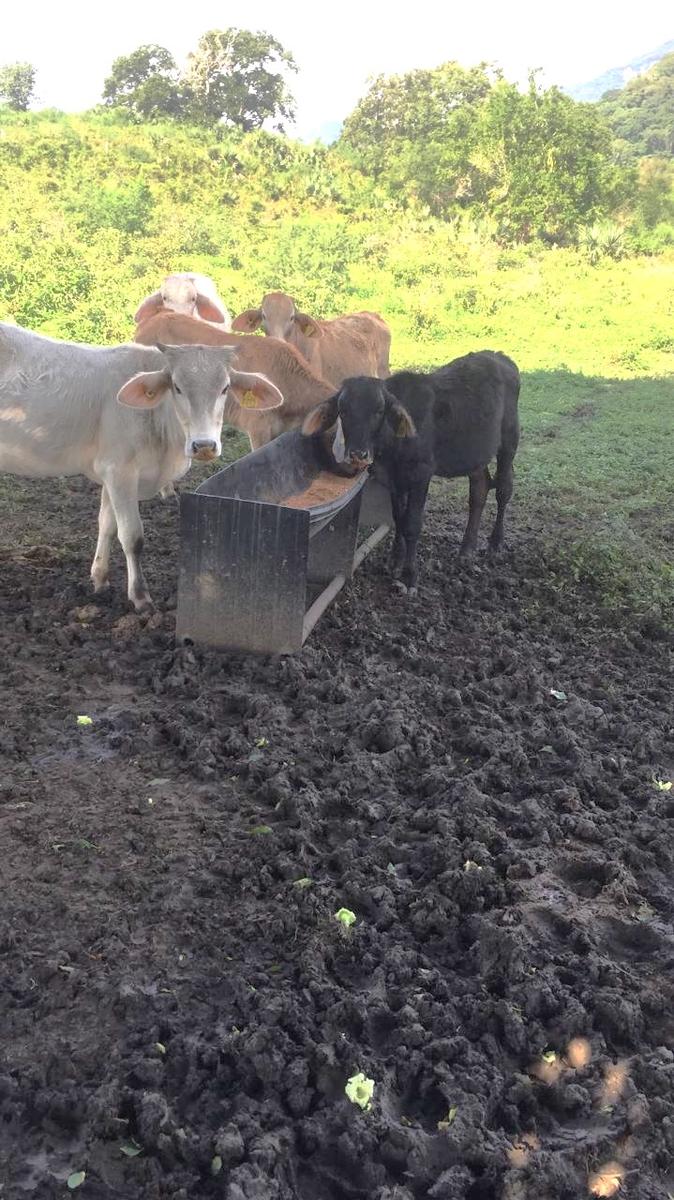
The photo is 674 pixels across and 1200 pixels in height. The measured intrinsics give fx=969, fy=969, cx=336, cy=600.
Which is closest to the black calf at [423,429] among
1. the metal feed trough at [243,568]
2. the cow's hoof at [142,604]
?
the metal feed trough at [243,568]

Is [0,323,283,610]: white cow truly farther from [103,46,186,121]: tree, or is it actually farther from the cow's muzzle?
[103,46,186,121]: tree

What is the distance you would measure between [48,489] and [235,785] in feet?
15.5

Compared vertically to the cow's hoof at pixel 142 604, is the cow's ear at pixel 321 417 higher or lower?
higher

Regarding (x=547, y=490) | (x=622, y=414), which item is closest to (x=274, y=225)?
(x=622, y=414)

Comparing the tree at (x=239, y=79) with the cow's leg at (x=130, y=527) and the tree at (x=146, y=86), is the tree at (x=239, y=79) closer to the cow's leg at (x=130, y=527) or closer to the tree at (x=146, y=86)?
the tree at (x=146, y=86)

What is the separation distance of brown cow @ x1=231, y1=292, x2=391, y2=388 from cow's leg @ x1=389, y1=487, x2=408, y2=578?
2.79 metres

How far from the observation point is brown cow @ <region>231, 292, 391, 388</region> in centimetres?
945

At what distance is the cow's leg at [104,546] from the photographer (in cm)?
594

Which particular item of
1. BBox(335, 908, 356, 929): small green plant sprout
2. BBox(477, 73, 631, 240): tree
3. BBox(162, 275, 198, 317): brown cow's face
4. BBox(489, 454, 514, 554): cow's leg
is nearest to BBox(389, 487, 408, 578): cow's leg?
BBox(489, 454, 514, 554): cow's leg

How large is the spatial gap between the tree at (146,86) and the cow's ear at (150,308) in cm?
2301

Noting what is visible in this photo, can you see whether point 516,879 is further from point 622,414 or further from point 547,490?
point 622,414

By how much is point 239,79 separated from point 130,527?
3435 cm

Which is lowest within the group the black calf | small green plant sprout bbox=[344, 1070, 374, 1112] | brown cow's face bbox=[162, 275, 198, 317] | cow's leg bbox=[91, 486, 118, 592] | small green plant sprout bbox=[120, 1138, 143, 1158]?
small green plant sprout bbox=[120, 1138, 143, 1158]

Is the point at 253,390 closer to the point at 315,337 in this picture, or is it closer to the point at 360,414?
the point at 360,414
